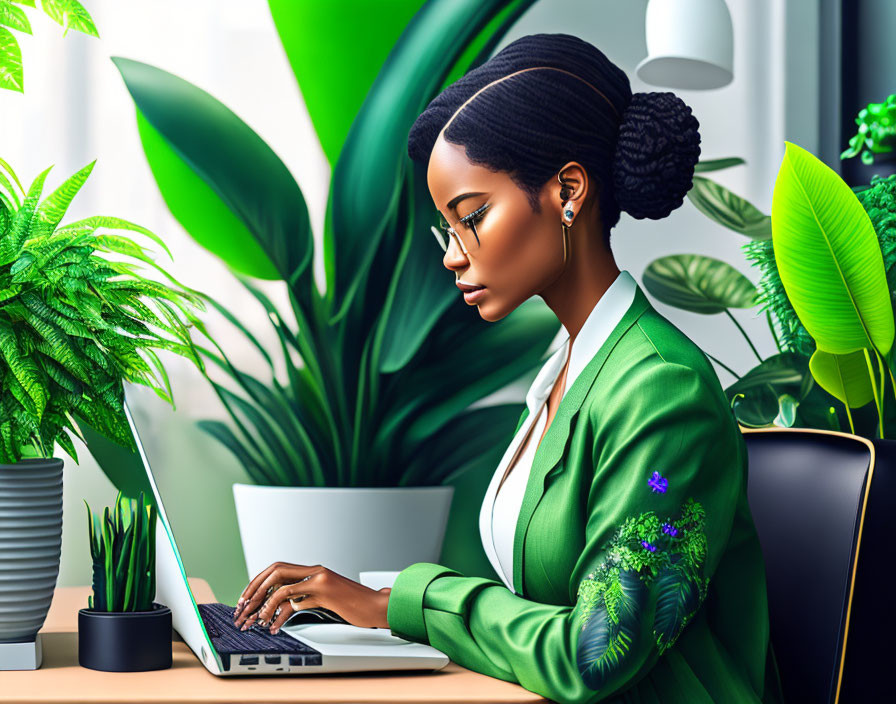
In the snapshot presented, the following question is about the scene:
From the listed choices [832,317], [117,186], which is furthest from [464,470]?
[117,186]

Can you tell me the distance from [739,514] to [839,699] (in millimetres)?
211

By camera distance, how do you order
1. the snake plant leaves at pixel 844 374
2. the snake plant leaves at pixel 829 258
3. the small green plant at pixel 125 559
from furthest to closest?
the snake plant leaves at pixel 844 374 < the snake plant leaves at pixel 829 258 < the small green plant at pixel 125 559

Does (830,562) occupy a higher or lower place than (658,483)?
lower

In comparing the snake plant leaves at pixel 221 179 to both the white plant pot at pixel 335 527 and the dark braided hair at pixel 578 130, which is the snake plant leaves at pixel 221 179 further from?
the dark braided hair at pixel 578 130

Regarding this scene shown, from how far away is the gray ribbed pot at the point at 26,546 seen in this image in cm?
82

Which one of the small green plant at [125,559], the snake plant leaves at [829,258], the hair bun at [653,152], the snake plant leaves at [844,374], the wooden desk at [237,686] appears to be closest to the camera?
the wooden desk at [237,686]

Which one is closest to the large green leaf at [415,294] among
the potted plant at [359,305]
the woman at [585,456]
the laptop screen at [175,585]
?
the potted plant at [359,305]

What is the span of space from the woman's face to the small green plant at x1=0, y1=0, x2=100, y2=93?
0.70 meters

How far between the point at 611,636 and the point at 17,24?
1267 mm

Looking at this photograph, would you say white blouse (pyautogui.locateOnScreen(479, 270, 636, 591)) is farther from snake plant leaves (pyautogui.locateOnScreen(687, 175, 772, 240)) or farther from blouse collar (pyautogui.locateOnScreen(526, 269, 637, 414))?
snake plant leaves (pyautogui.locateOnScreen(687, 175, 772, 240))

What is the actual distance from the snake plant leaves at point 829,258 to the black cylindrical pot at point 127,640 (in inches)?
40.1

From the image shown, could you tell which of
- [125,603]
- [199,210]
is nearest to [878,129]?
[199,210]

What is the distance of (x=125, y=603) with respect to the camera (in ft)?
2.63

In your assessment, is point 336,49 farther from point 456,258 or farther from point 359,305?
point 456,258
